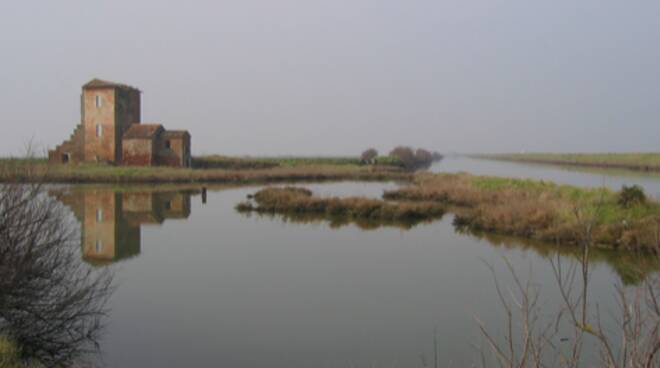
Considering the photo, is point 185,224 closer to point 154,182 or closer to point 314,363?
point 314,363

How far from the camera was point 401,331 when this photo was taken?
8938mm

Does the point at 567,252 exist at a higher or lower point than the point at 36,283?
lower

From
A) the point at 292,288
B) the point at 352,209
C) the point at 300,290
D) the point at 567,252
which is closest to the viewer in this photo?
the point at 300,290

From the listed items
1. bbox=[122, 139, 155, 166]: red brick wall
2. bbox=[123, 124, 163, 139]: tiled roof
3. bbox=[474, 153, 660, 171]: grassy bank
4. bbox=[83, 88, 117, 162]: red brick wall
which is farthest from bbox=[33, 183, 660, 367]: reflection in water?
bbox=[474, 153, 660, 171]: grassy bank

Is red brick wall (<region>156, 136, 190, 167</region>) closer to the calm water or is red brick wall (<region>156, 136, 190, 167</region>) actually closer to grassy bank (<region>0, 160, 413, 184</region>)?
grassy bank (<region>0, 160, 413, 184</region>)

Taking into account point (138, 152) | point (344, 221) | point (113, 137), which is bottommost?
point (344, 221)

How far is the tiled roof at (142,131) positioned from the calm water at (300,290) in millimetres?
25803

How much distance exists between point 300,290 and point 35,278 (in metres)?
5.74

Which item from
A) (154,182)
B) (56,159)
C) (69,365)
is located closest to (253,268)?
(69,365)

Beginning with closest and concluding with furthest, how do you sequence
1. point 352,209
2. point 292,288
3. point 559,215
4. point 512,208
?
1. point 292,288
2. point 559,215
3. point 512,208
4. point 352,209

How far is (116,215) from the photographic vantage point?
22.9m

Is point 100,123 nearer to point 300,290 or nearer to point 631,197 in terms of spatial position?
point 300,290

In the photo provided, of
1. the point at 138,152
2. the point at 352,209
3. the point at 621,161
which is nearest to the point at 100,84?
the point at 138,152

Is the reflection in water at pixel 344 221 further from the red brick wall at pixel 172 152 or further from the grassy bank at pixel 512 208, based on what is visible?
the red brick wall at pixel 172 152
